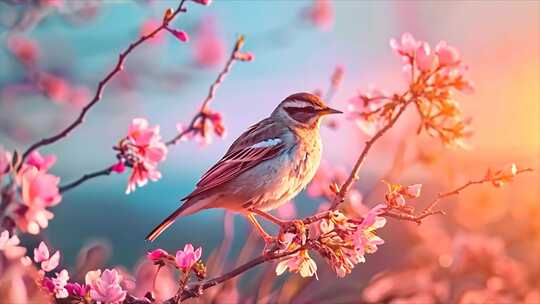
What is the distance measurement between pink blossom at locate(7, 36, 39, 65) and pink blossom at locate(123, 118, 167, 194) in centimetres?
40

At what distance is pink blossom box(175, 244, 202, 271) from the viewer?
0.63 metres

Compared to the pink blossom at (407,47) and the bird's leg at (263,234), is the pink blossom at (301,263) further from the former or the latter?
the pink blossom at (407,47)

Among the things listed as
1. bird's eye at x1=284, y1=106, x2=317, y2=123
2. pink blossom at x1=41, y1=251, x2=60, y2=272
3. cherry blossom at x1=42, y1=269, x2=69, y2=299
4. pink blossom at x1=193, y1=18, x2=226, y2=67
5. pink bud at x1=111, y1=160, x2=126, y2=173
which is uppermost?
pink blossom at x1=193, y1=18, x2=226, y2=67

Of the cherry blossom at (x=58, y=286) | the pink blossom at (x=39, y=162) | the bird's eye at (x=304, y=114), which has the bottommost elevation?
the cherry blossom at (x=58, y=286)

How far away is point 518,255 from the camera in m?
1.31

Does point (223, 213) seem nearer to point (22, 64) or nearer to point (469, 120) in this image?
point (22, 64)

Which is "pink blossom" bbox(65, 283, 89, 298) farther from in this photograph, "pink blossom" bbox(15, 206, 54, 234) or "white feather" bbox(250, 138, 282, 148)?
"white feather" bbox(250, 138, 282, 148)

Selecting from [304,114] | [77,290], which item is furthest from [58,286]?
[304,114]

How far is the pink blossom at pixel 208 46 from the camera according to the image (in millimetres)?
1067

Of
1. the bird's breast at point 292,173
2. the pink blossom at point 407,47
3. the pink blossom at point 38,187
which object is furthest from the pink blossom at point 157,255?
the pink blossom at point 407,47

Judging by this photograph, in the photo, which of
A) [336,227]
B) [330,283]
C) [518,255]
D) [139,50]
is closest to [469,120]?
[336,227]

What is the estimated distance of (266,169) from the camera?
84 centimetres

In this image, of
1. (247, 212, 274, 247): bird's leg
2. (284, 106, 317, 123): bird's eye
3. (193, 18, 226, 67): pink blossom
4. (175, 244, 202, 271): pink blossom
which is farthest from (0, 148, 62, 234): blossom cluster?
(193, 18, 226, 67): pink blossom

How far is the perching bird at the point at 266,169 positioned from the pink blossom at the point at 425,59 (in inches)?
5.7
